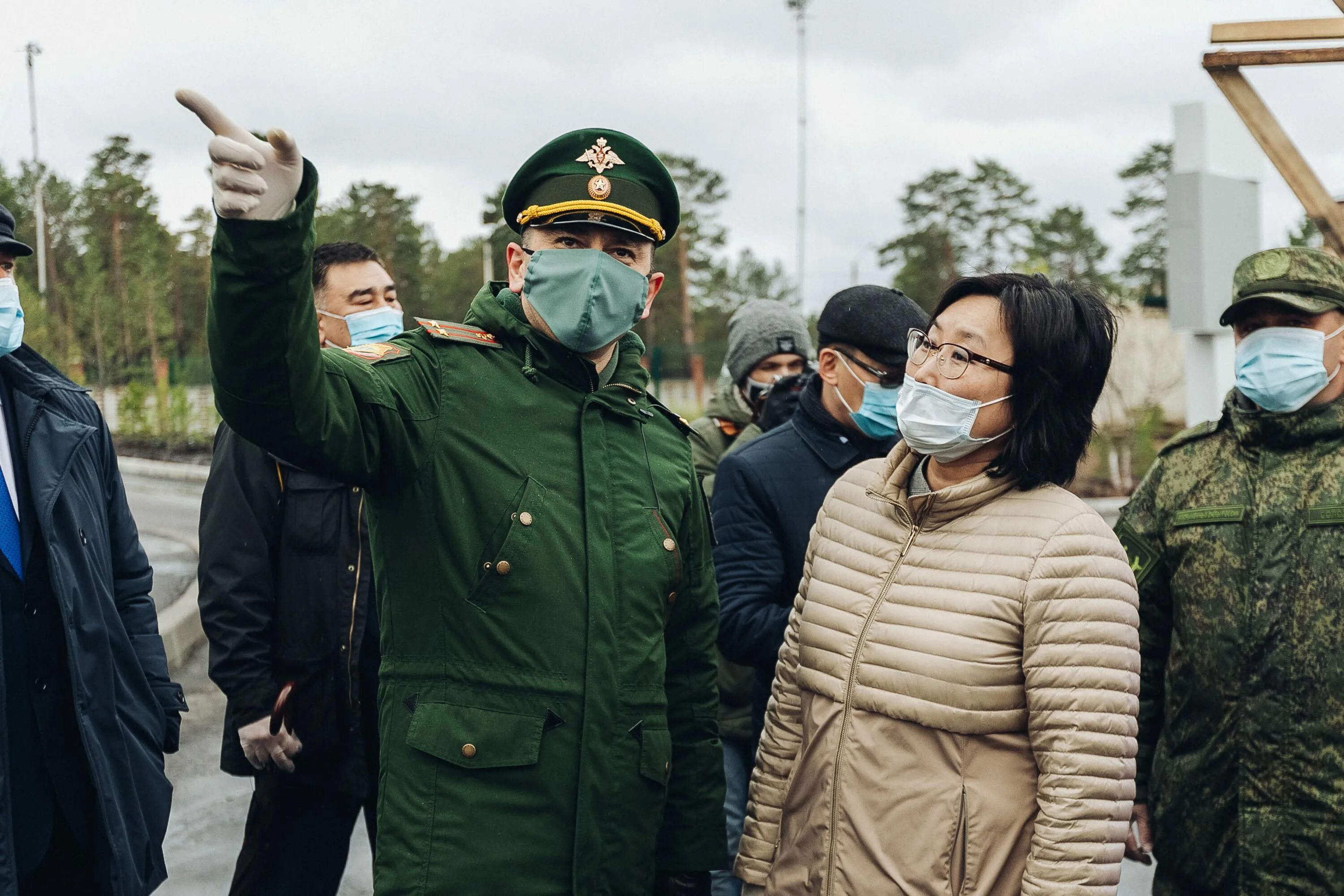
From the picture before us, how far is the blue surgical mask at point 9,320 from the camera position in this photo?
2.88m

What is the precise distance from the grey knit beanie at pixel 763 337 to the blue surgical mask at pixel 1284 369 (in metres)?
1.79

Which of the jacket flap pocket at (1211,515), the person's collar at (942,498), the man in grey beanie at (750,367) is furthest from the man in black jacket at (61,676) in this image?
the jacket flap pocket at (1211,515)

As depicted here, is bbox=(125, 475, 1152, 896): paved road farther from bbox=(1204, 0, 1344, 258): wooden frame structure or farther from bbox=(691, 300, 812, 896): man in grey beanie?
bbox=(1204, 0, 1344, 258): wooden frame structure

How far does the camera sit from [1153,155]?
3397 cm

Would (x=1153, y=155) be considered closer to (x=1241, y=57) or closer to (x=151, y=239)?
(x=151, y=239)

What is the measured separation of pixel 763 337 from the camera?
4699 mm

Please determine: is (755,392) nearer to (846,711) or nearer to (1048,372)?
(1048,372)

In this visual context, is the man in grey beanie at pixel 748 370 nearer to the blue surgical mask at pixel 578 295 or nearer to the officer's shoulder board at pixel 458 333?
the blue surgical mask at pixel 578 295

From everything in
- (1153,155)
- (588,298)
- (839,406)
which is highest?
(1153,155)

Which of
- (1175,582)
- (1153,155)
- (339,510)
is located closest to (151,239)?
(339,510)

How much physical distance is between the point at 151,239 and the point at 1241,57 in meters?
20.7

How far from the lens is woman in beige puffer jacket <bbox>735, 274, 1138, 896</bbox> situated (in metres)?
2.15

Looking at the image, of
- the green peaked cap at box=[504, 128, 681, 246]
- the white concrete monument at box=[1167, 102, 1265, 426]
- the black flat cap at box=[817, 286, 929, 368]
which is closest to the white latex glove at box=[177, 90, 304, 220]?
the green peaked cap at box=[504, 128, 681, 246]

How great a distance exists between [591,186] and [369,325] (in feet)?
6.48
